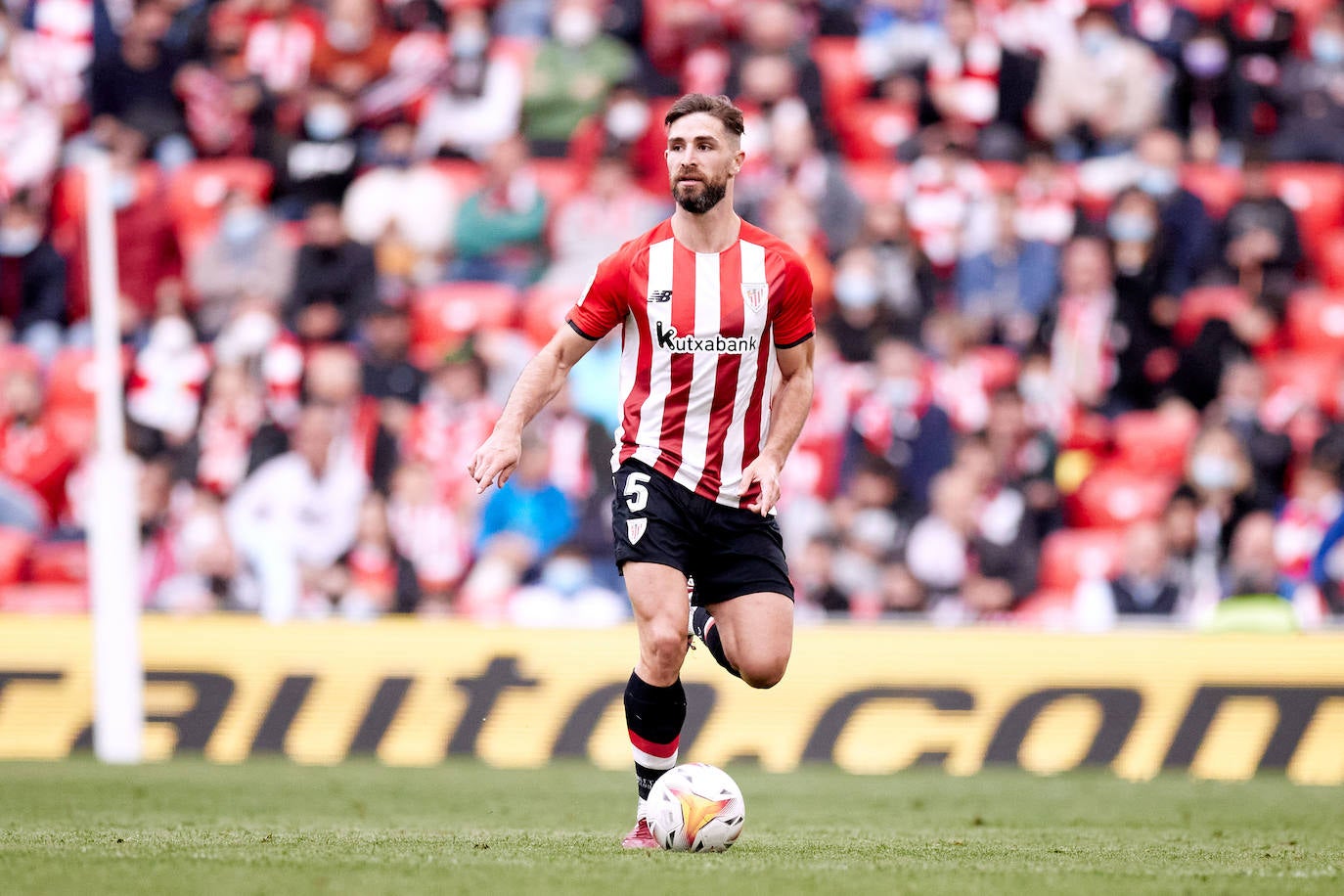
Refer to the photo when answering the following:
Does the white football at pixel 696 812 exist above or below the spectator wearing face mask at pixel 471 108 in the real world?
below

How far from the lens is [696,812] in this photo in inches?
252

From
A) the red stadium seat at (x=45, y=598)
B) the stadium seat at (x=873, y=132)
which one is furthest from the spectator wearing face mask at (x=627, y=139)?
the red stadium seat at (x=45, y=598)

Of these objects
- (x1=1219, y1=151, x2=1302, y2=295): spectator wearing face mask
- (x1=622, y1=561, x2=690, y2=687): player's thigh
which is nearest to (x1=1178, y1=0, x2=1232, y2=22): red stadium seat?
(x1=1219, y1=151, x2=1302, y2=295): spectator wearing face mask

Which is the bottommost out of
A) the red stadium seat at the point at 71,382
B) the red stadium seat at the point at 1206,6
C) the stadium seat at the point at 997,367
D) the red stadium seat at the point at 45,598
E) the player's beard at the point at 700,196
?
the red stadium seat at the point at 45,598

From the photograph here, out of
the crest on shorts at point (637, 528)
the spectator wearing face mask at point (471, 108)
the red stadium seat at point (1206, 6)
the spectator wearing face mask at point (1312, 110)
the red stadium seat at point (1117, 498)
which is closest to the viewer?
the crest on shorts at point (637, 528)

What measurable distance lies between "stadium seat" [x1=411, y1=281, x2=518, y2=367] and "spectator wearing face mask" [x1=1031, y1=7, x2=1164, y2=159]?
16.6ft

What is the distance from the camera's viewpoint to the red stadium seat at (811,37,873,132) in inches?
635

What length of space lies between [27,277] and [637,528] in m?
9.98

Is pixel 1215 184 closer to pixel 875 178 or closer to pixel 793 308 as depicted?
pixel 875 178

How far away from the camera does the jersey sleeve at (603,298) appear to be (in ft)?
22.1

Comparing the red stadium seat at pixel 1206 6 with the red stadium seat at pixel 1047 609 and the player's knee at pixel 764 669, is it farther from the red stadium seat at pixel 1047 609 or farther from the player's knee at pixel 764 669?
the player's knee at pixel 764 669

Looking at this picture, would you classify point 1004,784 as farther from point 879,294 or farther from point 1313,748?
point 879,294

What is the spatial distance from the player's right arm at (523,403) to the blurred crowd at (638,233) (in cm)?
542

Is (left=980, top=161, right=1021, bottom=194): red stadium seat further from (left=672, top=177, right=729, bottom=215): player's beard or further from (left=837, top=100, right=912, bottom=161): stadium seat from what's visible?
(left=672, top=177, right=729, bottom=215): player's beard
